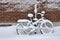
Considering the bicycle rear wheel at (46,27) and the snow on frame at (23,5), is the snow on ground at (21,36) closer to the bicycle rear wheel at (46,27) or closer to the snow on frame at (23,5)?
the bicycle rear wheel at (46,27)

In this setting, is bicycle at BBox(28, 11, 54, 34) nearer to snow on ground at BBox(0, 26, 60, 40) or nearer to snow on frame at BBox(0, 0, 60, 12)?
snow on ground at BBox(0, 26, 60, 40)

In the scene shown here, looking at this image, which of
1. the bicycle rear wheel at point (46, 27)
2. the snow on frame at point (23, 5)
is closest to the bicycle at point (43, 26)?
the bicycle rear wheel at point (46, 27)

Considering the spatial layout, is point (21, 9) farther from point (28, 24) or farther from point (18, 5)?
point (28, 24)

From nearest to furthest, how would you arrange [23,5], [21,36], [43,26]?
[21,36]
[43,26]
[23,5]

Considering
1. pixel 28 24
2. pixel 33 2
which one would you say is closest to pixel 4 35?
pixel 28 24

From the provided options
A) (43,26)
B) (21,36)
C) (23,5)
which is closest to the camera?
(21,36)

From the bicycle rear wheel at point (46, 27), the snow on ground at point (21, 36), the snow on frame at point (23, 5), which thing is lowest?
the snow on ground at point (21, 36)

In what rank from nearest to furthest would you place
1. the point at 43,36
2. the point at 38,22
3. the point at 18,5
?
the point at 43,36 < the point at 38,22 < the point at 18,5

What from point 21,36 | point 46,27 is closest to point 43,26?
point 46,27

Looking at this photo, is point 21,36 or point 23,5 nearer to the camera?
point 21,36

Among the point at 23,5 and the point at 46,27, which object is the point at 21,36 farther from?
the point at 23,5

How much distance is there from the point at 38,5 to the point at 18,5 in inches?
12.7

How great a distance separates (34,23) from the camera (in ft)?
8.71

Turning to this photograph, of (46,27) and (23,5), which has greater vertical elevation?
(23,5)
